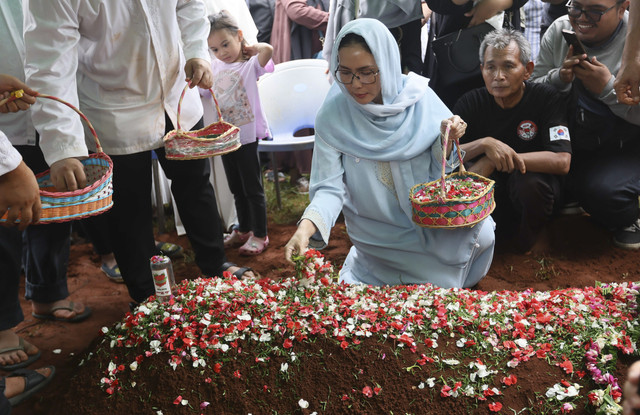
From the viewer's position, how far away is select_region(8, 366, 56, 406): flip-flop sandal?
7.89 ft

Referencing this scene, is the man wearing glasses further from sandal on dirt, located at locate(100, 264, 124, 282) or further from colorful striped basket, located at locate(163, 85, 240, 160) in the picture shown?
sandal on dirt, located at locate(100, 264, 124, 282)

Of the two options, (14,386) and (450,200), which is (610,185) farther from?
(14,386)

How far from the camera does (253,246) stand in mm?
4035

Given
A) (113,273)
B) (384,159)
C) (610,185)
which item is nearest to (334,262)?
(384,159)

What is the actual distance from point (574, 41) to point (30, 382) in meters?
3.45

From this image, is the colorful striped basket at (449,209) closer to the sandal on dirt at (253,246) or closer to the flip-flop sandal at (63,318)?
the sandal on dirt at (253,246)

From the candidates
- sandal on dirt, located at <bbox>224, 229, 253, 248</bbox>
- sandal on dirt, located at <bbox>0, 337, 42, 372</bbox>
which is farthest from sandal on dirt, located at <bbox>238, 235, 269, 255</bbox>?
sandal on dirt, located at <bbox>0, 337, 42, 372</bbox>

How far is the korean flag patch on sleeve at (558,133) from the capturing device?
3.29 meters

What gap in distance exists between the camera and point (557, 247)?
11.8 feet

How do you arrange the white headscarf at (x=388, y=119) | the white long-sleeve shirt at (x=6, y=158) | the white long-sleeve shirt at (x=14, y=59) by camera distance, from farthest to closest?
the white headscarf at (x=388, y=119)
the white long-sleeve shirt at (x=14, y=59)
the white long-sleeve shirt at (x=6, y=158)

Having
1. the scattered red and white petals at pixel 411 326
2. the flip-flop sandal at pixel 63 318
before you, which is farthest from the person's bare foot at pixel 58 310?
the scattered red and white petals at pixel 411 326

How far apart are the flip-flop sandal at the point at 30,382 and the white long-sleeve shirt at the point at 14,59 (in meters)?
1.09

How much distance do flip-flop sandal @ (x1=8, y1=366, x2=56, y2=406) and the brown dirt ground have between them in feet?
0.11

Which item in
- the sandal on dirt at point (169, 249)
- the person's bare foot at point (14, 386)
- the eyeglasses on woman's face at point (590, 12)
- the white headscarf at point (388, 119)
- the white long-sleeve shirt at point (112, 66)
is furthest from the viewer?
the sandal on dirt at point (169, 249)
